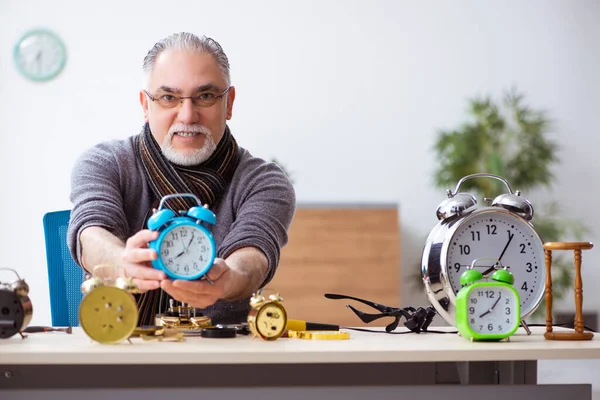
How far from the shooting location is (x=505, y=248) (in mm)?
1641

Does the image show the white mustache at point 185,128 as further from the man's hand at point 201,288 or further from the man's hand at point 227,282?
the man's hand at point 201,288

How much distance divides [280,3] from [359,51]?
0.65 metres

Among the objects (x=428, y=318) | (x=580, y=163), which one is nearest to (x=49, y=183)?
(x=580, y=163)

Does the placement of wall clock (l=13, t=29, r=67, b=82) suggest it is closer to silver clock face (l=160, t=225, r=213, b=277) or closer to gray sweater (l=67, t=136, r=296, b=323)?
gray sweater (l=67, t=136, r=296, b=323)

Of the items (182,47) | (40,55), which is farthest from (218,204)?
(40,55)

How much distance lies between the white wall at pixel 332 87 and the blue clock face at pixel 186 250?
4.61m

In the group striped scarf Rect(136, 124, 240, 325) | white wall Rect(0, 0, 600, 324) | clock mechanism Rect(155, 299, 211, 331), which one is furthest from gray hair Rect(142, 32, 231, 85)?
white wall Rect(0, 0, 600, 324)

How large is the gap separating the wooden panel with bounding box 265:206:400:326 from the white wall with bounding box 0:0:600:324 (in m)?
0.56

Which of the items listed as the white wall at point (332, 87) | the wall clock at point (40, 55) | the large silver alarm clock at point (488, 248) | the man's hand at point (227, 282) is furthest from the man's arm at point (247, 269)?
the wall clock at point (40, 55)

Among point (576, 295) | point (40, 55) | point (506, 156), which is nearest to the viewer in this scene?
point (576, 295)

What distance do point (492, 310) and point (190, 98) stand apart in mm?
958

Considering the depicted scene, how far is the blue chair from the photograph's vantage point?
7.73 ft

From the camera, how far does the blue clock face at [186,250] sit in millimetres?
1416

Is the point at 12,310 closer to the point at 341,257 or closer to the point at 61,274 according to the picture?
the point at 61,274
